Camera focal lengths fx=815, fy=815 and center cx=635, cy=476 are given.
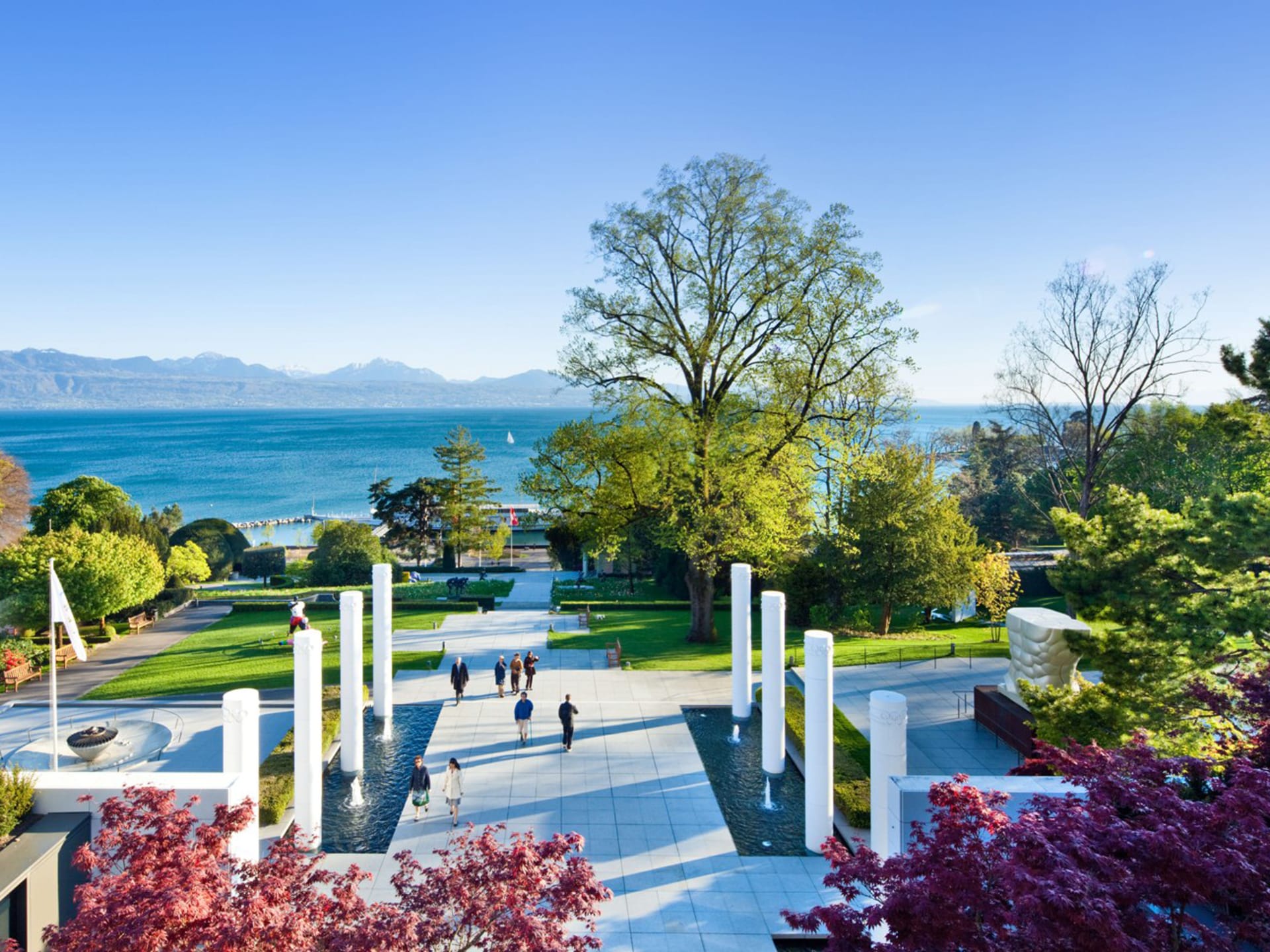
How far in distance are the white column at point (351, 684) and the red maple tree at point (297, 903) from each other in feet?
27.9

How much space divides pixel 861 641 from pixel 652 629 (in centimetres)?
718

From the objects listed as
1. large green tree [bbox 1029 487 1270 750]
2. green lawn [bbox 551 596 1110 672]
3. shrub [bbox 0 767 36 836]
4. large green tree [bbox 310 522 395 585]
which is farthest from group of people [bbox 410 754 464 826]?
large green tree [bbox 310 522 395 585]

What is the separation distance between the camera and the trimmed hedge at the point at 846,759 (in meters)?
13.7

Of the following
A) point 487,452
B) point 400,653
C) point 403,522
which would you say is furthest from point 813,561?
point 487,452

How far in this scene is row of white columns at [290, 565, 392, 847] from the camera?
1312cm

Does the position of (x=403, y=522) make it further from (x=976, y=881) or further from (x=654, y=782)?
(x=976, y=881)

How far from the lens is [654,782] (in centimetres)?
1547

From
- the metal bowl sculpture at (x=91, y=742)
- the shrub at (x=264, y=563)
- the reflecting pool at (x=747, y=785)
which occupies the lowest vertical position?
the shrub at (x=264, y=563)

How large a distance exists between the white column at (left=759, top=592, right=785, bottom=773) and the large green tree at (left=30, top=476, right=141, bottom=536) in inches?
1236

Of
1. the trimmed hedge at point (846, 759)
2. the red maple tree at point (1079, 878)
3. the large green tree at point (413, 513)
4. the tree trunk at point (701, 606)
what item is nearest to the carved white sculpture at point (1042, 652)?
the trimmed hedge at point (846, 759)

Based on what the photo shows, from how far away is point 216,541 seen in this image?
157ft

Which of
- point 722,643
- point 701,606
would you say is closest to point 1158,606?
point 701,606

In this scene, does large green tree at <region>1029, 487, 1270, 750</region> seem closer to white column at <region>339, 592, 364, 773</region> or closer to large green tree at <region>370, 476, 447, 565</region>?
white column at <region>339, 592, 364, 773</region>

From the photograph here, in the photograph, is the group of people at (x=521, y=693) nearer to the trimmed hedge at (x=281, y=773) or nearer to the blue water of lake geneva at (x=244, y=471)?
the trimmed hedge at (x=281, y=773)
